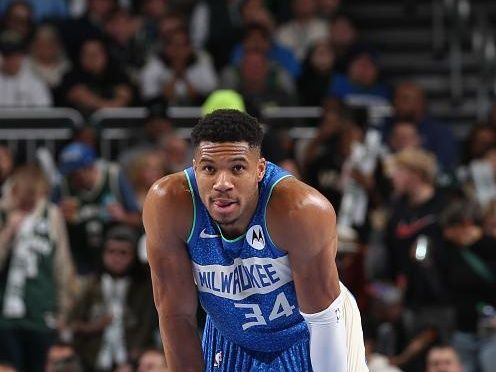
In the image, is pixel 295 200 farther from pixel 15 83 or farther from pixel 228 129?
pixel 15 83

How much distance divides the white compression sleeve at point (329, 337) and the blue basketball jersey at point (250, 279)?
0.19 meters

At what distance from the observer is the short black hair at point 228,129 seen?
194 inches

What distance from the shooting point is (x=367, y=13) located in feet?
44.2

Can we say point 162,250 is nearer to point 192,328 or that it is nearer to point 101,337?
point 192,328

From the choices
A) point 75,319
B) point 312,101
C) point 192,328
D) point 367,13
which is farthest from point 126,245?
point 367,13

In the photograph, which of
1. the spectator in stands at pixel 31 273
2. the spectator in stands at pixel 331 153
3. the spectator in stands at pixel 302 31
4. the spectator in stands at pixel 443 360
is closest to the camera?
the spectator in stands at pixel 443 360

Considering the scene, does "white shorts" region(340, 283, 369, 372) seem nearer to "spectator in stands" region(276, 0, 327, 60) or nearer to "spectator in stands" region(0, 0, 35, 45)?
"spectator in stands" region(0, 0, 35, 45)

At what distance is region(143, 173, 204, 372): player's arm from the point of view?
5.06 meters

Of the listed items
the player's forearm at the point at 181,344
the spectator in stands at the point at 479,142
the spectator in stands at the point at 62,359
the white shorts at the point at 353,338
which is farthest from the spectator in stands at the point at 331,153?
the player's forearm at the point at 181,344

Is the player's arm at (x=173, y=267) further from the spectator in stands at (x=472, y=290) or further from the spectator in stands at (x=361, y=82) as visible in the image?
the spectator in stands at (x=361, y=82)

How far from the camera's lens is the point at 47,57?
11805 millimetres

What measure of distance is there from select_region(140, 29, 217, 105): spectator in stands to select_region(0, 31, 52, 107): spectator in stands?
96 centimetres

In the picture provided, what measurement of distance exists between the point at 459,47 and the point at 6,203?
17.3ft

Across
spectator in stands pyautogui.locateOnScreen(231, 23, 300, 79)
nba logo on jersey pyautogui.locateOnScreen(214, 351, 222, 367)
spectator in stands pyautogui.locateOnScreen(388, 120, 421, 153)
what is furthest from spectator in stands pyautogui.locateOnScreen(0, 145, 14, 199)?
nba logo on jersey pyautogui.locateOnScreen(214, 351, 222, 367)
